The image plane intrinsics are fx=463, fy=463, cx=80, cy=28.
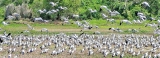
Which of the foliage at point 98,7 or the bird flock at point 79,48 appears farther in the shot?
the foliage at point 98,7

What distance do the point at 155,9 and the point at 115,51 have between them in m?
57.2

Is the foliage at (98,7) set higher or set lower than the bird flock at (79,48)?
lower

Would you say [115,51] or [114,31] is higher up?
[115,51]

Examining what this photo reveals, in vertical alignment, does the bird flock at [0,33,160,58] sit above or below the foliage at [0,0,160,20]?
above

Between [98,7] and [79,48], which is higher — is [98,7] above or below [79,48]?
below

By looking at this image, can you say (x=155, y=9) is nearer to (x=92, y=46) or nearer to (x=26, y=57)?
(x=92, y=46)

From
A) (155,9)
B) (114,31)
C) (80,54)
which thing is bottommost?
(155,9)

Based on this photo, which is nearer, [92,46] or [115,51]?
[115,51]

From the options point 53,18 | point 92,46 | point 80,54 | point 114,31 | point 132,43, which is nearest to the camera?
point 80,54

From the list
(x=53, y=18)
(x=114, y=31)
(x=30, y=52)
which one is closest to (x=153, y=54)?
(x=30, y=52)

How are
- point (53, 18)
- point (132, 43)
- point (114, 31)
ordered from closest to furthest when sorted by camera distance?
point (132, 43) < point (114, 31) < point (53, 18)

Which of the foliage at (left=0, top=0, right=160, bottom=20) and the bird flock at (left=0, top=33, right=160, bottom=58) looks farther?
the foliage at (left=0, top=0, right=160, bottom=20)

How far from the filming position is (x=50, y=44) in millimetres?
37281

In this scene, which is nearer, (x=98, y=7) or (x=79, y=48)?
(x=79, y=48)
